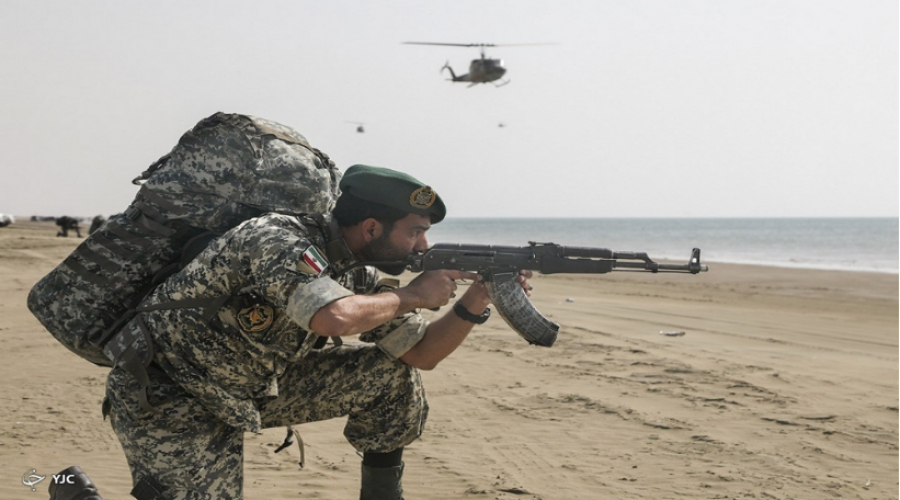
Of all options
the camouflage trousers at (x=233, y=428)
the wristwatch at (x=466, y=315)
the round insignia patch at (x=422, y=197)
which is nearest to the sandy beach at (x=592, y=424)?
the camouflage trousers at (x=233, y=428)

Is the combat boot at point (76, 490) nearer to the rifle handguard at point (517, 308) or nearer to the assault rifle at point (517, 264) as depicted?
the assault rifle at point (517, 264)

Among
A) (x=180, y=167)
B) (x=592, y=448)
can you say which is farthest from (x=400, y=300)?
(x=592, y=448)

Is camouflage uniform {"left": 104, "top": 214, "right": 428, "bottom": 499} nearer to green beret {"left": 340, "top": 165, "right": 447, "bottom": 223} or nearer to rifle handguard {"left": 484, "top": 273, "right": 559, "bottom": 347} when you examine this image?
green beret {"left": 340, "top": 165, "right": 447, "bottom": 223}

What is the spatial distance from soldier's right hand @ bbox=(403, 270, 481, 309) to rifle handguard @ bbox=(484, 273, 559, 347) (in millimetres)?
265

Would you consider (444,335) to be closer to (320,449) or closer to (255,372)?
(255,372)

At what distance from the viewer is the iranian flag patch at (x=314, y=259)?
3.16 metres

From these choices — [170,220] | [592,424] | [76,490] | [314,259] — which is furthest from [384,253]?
[592,424]

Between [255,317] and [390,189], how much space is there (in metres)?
0.79

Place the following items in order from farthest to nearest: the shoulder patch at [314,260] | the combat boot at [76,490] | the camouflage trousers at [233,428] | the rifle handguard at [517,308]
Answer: the rifle handguard at [517,308]
the combat boot at [76,490]
the camouflage trousers at [233,428]
the shoulder patch at [314,260]

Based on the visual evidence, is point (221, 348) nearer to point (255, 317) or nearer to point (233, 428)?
point (255, 317)

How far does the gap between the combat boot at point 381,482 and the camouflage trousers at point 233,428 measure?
0.11m

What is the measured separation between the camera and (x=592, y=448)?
5.63m

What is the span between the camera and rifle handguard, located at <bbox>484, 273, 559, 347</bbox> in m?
3.98

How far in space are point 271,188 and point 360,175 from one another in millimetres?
405
